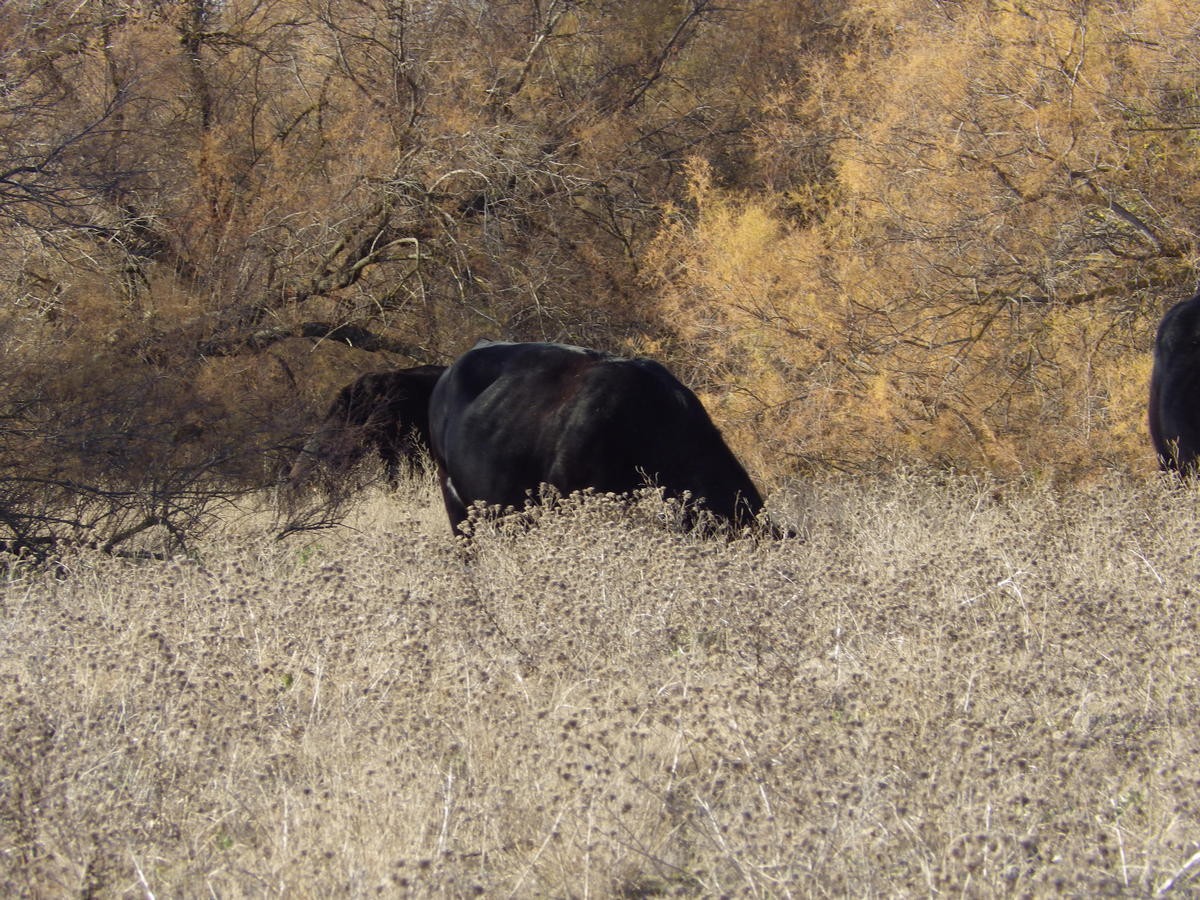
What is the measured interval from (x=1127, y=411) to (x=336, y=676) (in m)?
7.00

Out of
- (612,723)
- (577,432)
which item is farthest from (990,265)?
(612,723)

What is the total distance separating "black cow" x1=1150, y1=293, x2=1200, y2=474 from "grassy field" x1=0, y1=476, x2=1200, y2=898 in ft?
6.14

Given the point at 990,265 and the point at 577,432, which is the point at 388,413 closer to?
the point at 577,432

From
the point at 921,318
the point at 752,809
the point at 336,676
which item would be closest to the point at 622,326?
the point at 921,318

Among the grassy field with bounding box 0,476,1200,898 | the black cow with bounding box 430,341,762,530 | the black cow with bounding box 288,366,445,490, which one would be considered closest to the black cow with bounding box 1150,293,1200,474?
the grassy field with bounding box 0,476,1200,898

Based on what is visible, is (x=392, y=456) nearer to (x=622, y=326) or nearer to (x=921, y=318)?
(x=622, y=326)

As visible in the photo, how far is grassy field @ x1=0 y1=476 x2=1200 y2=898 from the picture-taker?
9.90ft

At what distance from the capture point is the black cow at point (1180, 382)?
777cm

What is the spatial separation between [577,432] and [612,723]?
3.84m

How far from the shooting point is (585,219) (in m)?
13.4

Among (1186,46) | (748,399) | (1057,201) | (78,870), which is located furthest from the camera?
(748,399)

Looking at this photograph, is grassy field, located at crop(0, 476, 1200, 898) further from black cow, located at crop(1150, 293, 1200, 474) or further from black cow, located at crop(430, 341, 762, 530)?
black cow, located at crop(1150, 293, 1200, 474)

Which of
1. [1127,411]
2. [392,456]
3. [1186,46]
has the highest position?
[1186,46]

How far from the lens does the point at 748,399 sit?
11.4 m
